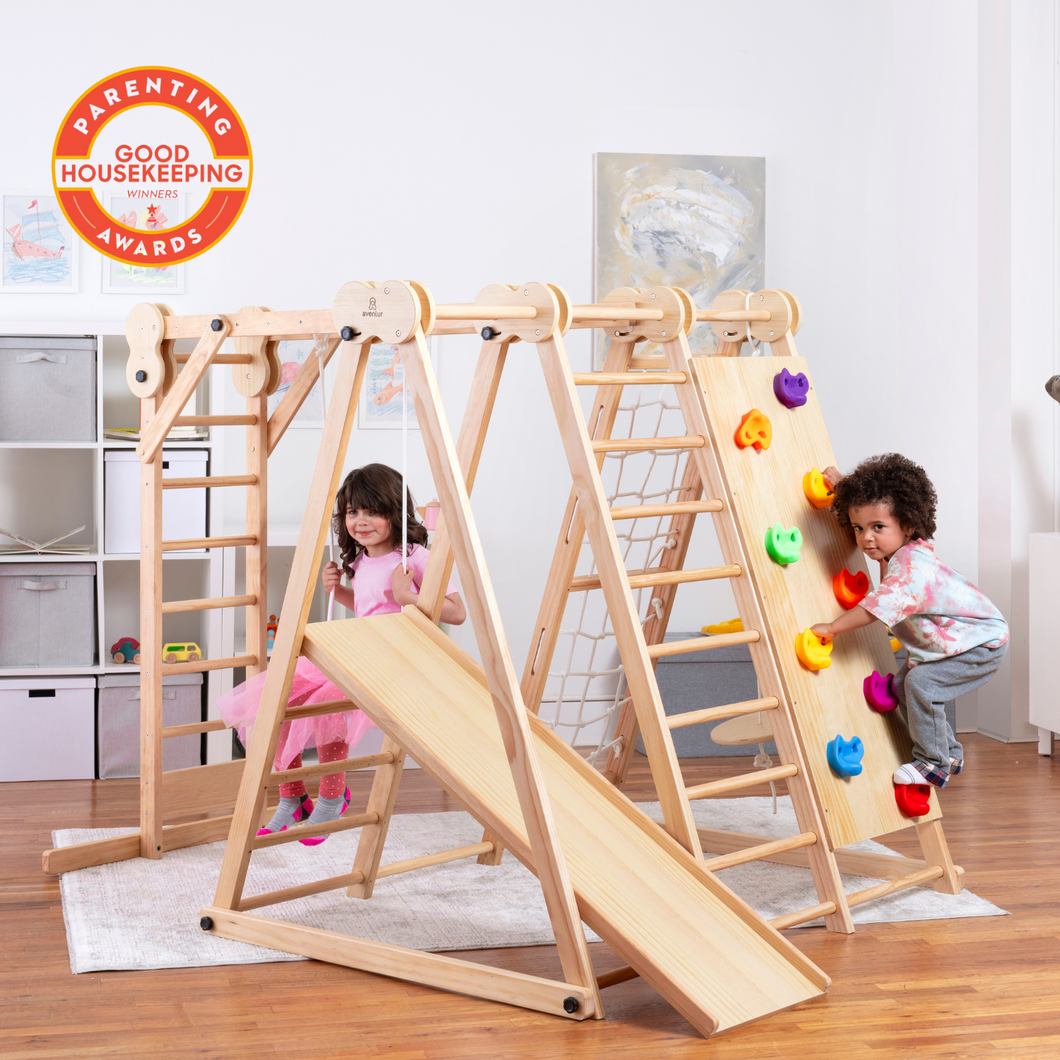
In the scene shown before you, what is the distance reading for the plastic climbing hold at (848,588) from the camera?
3154 millimetres

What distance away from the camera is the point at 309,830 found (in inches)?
116

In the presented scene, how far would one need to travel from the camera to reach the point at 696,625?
5.07m

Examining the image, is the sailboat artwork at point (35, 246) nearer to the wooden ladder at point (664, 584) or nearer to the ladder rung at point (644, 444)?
the wooden ladder at point (664, 584)

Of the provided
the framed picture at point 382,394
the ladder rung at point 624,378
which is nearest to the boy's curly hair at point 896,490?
the ladder rung at point 624,378

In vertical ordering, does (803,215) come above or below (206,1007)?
above

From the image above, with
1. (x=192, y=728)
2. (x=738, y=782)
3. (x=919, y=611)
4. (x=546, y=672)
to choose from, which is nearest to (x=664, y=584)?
(x=546, y=672)

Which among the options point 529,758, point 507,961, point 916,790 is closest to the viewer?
point 529,758

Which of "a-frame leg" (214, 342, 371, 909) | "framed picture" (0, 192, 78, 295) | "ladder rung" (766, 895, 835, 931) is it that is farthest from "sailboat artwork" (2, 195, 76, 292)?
"ladder rung" (766, 895, 835, 931)

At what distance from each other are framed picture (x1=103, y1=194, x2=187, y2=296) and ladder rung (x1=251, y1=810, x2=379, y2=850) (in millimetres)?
2290

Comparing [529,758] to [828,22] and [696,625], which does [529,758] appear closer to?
[696,625]

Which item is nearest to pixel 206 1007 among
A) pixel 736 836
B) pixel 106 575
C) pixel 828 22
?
pixel 736 836

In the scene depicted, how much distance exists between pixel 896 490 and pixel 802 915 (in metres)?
1.01

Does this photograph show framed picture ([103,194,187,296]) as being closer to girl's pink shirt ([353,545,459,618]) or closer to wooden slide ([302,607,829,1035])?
girl's pink shirt ([353,545,459,618])

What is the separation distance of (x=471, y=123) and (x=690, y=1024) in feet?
11.1
